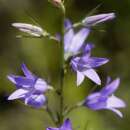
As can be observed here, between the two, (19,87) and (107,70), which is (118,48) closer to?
(107,70)

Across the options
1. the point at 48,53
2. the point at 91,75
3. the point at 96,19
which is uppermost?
the point at 96,19

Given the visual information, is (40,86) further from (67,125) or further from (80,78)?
(67,125)

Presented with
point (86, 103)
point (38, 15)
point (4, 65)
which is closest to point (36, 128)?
point (4, 65)

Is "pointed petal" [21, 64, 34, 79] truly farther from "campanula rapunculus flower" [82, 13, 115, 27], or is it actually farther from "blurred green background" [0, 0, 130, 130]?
"blurred green background" [0, 0, 130, 130]

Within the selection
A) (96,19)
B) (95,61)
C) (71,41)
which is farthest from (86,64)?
(71,41)

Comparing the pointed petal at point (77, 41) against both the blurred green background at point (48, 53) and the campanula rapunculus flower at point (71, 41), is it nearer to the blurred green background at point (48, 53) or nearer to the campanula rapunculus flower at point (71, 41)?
the campanula rapunculus flower at point (71, 41)

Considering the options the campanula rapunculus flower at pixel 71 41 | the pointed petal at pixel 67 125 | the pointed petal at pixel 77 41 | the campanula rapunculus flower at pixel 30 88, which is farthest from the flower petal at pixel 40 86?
the pointed petal at pixel 67 125
